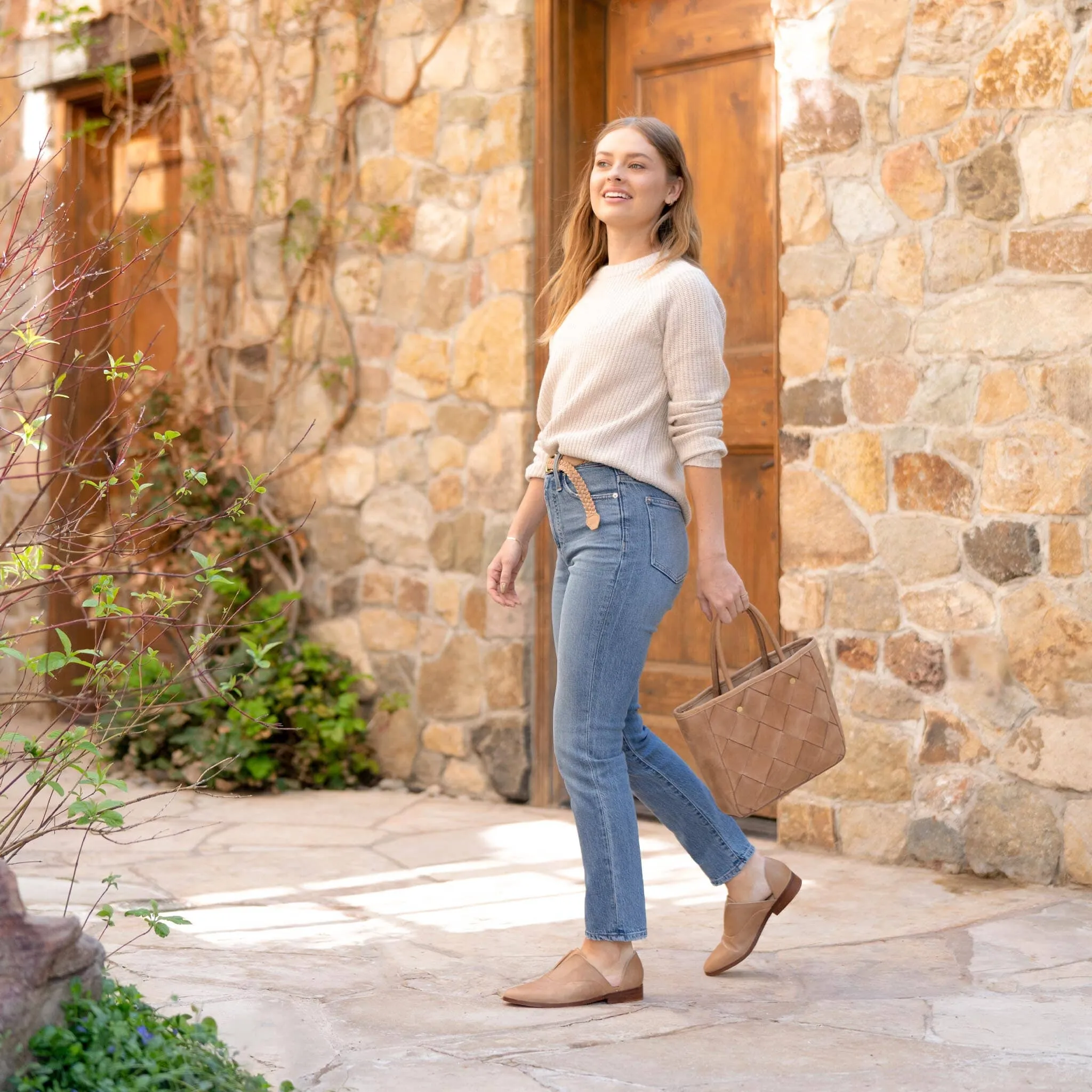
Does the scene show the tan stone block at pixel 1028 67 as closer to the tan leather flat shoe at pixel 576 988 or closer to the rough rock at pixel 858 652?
the rough rock at pixel 858 652

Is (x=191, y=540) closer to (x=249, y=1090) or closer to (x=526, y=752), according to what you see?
(x=526, y=752)

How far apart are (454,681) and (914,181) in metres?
2.20

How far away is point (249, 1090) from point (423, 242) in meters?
3.38

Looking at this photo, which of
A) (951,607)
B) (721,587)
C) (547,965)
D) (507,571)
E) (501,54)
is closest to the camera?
(721,587)

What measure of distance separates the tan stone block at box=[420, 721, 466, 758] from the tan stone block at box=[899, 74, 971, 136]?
7.78 ft

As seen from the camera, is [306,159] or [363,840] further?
[306,159]

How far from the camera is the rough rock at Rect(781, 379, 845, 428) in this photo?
3.91m

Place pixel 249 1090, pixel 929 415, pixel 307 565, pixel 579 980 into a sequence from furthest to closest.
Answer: pixel 307 565 < pixel 929 415 < pixel 579 980 < pixel 249 1090

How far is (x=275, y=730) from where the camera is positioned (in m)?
4.93

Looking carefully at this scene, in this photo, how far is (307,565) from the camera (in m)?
5.30

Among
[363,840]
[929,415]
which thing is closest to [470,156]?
[929,415]

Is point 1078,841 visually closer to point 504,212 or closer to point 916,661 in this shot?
point 916,661

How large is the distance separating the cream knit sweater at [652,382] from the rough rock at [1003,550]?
129cm

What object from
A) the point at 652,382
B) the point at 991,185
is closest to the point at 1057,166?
the point at 991,185
